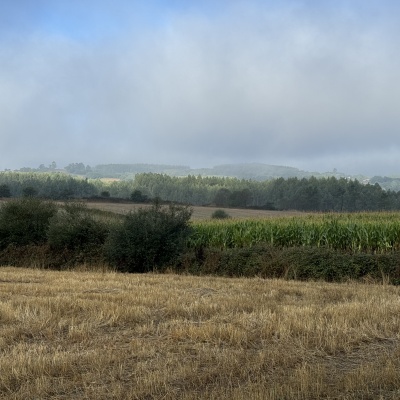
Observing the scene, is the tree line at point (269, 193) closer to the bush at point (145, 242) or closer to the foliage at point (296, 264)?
the bush at point (145, 242)

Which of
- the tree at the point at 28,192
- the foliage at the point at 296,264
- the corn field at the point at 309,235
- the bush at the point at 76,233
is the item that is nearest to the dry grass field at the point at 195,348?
the foliage at the point at 296,264

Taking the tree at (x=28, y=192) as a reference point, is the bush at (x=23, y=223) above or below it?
below

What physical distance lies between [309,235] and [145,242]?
28.1ft

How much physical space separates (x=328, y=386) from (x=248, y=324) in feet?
9.65

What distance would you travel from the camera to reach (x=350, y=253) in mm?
22469

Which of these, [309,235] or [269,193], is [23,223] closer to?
[309,235]

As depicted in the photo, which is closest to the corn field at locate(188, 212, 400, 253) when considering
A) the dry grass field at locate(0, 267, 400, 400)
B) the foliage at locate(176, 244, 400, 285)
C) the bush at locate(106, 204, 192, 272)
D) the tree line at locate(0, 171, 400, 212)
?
the foliage at locate(176, 244, 400, 285)

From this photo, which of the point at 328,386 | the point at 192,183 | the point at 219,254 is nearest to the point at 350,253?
the point at 219,254

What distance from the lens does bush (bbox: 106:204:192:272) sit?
2516 cm

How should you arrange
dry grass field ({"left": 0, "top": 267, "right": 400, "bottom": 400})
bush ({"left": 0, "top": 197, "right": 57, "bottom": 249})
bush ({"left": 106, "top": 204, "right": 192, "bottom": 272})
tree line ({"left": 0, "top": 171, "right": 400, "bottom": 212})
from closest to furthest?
dry grass field ({"left": 0, "top": 267, "right": 400, "bottom": 400})
bush ({"left": 106, "top": 204, "right": 192, "bottom": 272})
bush ({"left": 0, "top": 197, "right": 57, "bottom": 249})
tree line ({"left": 0, "top": 171, "right": 400, "bottom": 212})

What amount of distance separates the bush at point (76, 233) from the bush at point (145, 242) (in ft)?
9.16

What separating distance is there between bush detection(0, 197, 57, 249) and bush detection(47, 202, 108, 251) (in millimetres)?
2001

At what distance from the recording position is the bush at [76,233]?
28469 millimetres

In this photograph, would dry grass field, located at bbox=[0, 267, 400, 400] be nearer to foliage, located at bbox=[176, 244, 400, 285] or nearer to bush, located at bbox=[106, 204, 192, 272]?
foliage, located at bbox=[176, 244, 400, 285]
